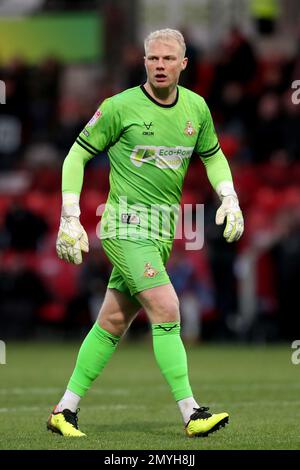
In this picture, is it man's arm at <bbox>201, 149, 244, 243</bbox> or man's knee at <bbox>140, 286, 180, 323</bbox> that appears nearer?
man's knee at <bbox>140, 286, 180, 323</bbox>

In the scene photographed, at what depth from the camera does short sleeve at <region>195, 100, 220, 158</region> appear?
8.78m

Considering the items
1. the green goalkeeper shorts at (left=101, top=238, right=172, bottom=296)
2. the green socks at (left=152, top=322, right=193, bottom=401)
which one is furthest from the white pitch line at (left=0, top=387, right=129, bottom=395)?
the green socks at (left=152, top=322, right=193, bottom=401)

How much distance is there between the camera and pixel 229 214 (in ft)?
28.2

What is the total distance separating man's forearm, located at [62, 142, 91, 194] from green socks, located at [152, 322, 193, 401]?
1032 millimetres

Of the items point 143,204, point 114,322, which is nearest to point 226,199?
point 143,204

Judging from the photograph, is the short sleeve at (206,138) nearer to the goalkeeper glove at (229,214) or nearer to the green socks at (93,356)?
the goalkeeper glove at (229,214)

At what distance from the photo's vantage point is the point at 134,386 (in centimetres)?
1223

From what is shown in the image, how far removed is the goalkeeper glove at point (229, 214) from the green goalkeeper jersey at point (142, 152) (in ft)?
1.02

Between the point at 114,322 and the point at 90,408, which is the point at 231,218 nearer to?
the point at 114,322

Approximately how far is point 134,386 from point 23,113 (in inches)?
391

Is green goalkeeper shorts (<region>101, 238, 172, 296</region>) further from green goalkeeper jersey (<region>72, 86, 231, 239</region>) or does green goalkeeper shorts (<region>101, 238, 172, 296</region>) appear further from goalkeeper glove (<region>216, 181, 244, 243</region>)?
goalkeeper glove (<region>216, 181, 244, 243</region>)

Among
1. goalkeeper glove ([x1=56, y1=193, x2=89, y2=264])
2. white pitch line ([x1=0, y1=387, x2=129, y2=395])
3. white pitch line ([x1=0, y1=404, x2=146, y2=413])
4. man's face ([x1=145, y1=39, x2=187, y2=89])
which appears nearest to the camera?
goalkeeper glove ([x1=56, y1=193, x2=89, y2=264])
